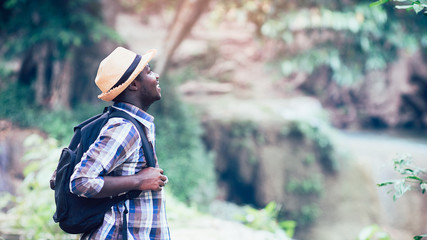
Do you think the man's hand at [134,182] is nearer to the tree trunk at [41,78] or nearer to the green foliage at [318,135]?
the tree trunk at [41,78]

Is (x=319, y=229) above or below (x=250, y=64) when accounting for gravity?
below

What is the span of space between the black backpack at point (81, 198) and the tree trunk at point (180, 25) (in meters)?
7.05

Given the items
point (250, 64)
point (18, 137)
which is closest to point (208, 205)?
point (18, 137)

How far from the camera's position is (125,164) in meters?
1.97

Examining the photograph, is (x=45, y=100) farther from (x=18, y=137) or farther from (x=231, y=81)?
(x=231, y=81)

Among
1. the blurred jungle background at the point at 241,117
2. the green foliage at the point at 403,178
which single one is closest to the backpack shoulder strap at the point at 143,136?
the green foliage at the point at 403,178

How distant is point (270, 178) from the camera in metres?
10.7

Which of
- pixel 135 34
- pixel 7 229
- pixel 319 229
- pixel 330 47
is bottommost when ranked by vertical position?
pixel 7 229

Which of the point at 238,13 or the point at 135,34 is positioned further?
the point at 135,34

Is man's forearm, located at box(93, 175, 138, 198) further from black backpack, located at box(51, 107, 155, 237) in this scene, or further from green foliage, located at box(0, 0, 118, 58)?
green foliage, located at box(0, 0, 118, 58)

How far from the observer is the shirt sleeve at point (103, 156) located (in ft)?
5.87

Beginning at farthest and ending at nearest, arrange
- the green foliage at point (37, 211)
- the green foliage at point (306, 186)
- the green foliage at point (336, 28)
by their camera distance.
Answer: the green foliage at point (306, 186) → the green foliage at point (336, 28) → the green foliage at point (37, 211)

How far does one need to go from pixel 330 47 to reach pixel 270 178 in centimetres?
390

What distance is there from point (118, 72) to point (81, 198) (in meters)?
0.65
